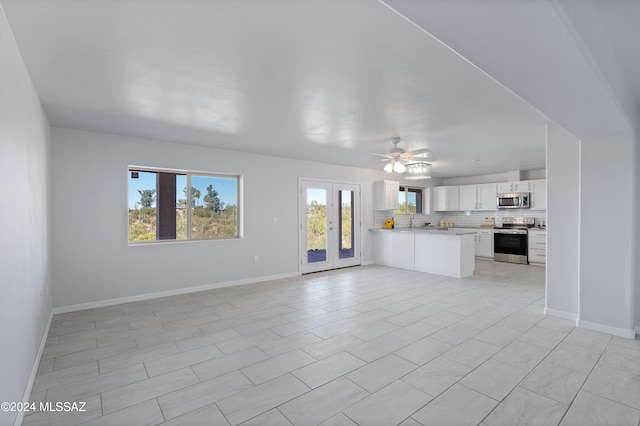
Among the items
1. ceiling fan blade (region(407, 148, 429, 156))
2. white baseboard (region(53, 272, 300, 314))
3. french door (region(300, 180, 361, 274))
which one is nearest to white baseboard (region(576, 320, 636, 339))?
ceiling fan blade (region(407, 148, 429, 156))

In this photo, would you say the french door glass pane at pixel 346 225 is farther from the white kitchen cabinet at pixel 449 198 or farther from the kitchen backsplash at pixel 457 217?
the white kitchen cabinet at pixel 449 198

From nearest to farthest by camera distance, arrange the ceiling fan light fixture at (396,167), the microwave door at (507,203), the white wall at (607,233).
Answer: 1. the white wall at (607,233)
2. the ceiling fan light fixture at (396,167)
3. the microwave door at (507,203)

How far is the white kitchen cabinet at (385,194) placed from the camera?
7594 millimetres

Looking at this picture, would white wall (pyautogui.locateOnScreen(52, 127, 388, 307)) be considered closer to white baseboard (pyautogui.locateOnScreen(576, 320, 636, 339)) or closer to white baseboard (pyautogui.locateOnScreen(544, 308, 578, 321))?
white baseboard (pyautogui.locateOnScreen(544, 308, 578, 321))

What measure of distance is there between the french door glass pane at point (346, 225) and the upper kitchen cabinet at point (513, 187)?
4.25 meters

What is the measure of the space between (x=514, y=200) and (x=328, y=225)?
5.04 meters

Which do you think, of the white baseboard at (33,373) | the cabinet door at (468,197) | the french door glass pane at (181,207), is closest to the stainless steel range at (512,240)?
the cabinet door at (468,197)

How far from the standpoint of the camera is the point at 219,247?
5.34 m

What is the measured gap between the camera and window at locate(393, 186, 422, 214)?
29.0ft

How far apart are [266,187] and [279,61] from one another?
374 centimetres

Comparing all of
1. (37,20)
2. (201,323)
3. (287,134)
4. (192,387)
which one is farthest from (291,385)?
(287,134)

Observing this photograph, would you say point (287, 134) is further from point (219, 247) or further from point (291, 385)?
point (291, 385)

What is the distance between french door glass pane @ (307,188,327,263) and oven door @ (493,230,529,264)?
188 inches

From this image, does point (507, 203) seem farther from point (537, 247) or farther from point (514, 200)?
point (537, 247)
